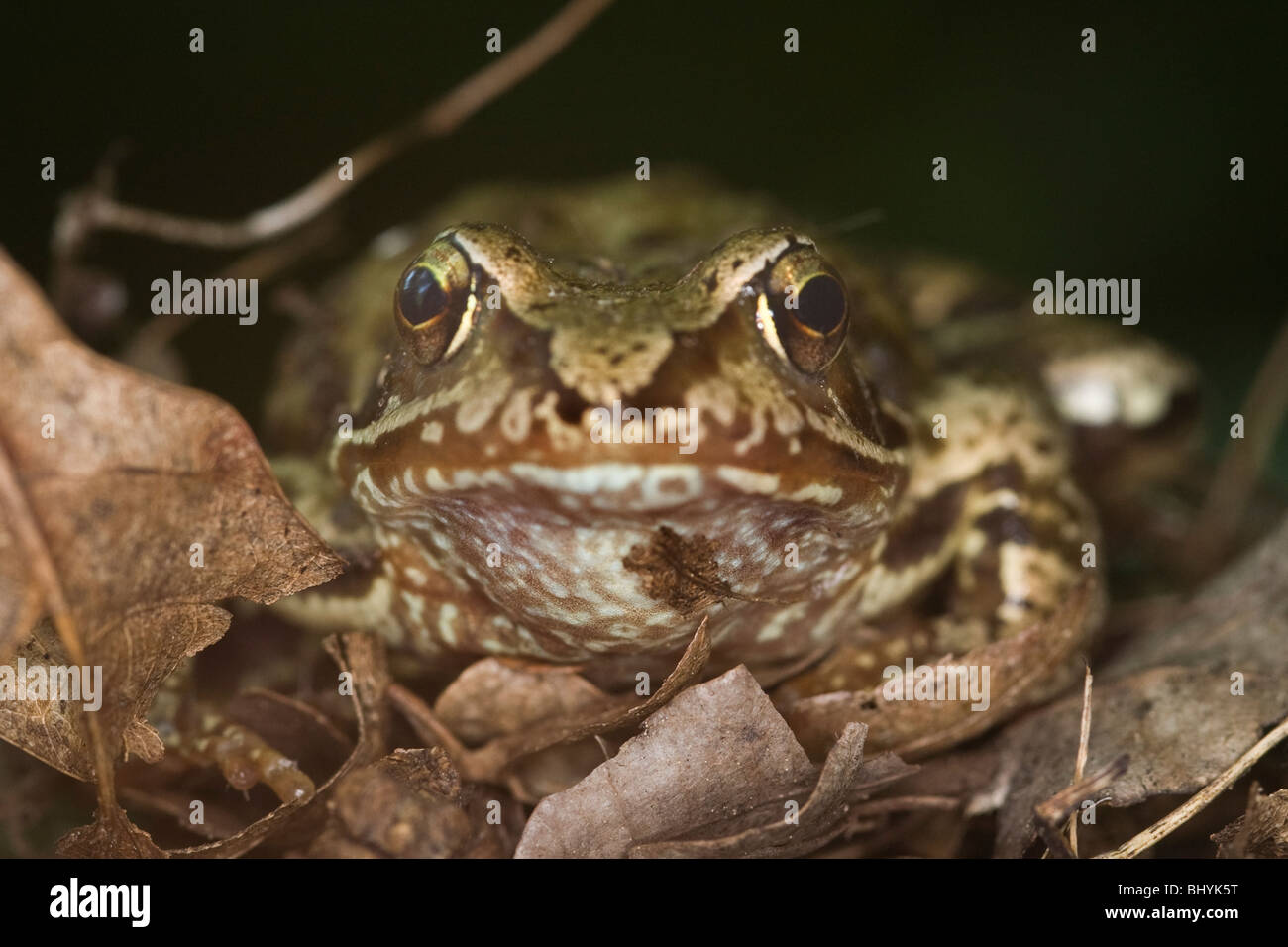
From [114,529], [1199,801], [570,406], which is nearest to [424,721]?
[114,529]

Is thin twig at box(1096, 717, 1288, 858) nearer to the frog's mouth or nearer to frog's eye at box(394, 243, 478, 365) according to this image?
the frog's mouth

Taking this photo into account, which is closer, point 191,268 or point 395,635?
point 395,635

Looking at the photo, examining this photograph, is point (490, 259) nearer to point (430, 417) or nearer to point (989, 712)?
point (430, 417)

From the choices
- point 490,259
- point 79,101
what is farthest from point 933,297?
point 79,101

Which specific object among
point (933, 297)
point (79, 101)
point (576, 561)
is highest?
point (79, 101)

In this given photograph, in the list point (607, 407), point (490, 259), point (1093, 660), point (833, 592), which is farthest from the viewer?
point (1093, 660)

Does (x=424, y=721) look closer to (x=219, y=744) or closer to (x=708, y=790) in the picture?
(x=219, y=744)
